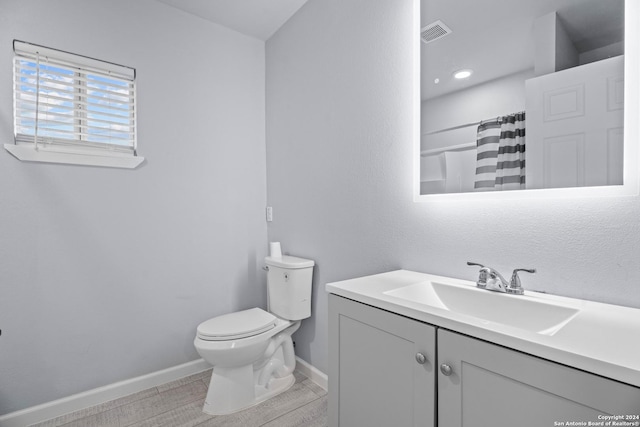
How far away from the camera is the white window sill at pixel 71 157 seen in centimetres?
159

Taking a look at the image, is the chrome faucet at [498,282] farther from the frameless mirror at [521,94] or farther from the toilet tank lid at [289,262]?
the toilet tank lid at [289,262]

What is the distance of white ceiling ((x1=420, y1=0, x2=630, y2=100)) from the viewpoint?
3.06 ft

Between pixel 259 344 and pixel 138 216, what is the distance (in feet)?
3.65

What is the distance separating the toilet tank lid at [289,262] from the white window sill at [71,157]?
3.45ft

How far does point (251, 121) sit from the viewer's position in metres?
2.43

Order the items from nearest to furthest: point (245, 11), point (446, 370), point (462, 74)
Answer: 1. point (446, 370)
2. point (462, 74)
3. point (245, 11)

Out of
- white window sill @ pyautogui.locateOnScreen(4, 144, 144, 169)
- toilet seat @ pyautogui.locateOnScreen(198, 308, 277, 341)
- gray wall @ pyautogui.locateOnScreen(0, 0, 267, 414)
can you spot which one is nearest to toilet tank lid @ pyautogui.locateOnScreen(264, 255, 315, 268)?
toilet seat @ pyautogui.locateOnScreen(198, 308, 277, 341)

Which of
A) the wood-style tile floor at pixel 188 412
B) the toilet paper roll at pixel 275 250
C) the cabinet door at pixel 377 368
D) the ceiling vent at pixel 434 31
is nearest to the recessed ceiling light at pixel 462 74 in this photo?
the ceiling vent at pixel 434 31

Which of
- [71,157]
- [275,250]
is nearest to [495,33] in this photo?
[275,250]

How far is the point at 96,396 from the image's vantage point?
69.7 inches

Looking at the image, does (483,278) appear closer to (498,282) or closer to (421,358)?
(498,282)

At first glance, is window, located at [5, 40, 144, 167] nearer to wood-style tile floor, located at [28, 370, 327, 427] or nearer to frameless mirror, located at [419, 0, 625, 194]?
wood-style tile floor, located at [28, 370, 327, 427]

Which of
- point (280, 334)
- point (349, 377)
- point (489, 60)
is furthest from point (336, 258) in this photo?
point (489, 60)

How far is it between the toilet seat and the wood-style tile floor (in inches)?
16.8
